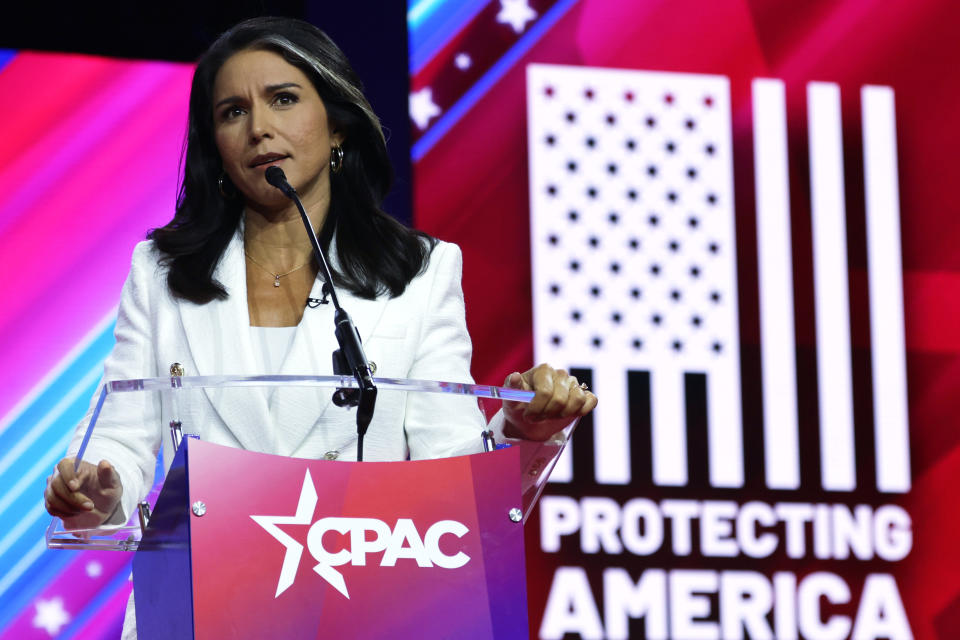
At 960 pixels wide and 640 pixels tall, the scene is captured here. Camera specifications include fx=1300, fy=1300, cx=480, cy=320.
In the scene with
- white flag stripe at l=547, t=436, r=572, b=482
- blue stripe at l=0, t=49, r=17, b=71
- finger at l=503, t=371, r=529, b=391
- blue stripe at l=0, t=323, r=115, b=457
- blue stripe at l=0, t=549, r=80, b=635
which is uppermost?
blue stripe at l=0, t=49, r=17, b=71

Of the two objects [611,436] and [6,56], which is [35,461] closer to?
[6,56]

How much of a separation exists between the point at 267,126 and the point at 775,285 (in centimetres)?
212

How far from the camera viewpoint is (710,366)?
3.54 metres

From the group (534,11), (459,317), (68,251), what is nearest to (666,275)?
(534,11)

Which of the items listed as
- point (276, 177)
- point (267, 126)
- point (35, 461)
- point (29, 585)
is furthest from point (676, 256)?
point (276, 177)

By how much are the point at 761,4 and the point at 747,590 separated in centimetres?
167

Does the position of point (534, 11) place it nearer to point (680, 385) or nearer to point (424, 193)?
point (424, 193)

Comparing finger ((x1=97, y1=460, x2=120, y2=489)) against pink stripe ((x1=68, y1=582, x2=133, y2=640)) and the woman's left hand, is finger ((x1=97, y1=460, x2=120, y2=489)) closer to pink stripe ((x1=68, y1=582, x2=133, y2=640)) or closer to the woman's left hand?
the woman's left hand

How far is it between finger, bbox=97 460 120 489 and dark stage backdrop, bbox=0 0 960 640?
196cm

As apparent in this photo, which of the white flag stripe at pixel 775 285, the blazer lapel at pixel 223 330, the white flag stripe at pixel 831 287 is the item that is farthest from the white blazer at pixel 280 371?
the white flag stripe at pixel 831 287

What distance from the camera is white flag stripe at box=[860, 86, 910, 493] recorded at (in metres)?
3.58

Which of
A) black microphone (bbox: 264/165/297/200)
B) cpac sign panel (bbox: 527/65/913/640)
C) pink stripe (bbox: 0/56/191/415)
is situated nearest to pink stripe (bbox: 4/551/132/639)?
pink stripe (bbox: 0/56/191/415)

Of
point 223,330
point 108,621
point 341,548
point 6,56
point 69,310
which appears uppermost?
point 6,56

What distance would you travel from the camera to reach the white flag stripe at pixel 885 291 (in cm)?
358
